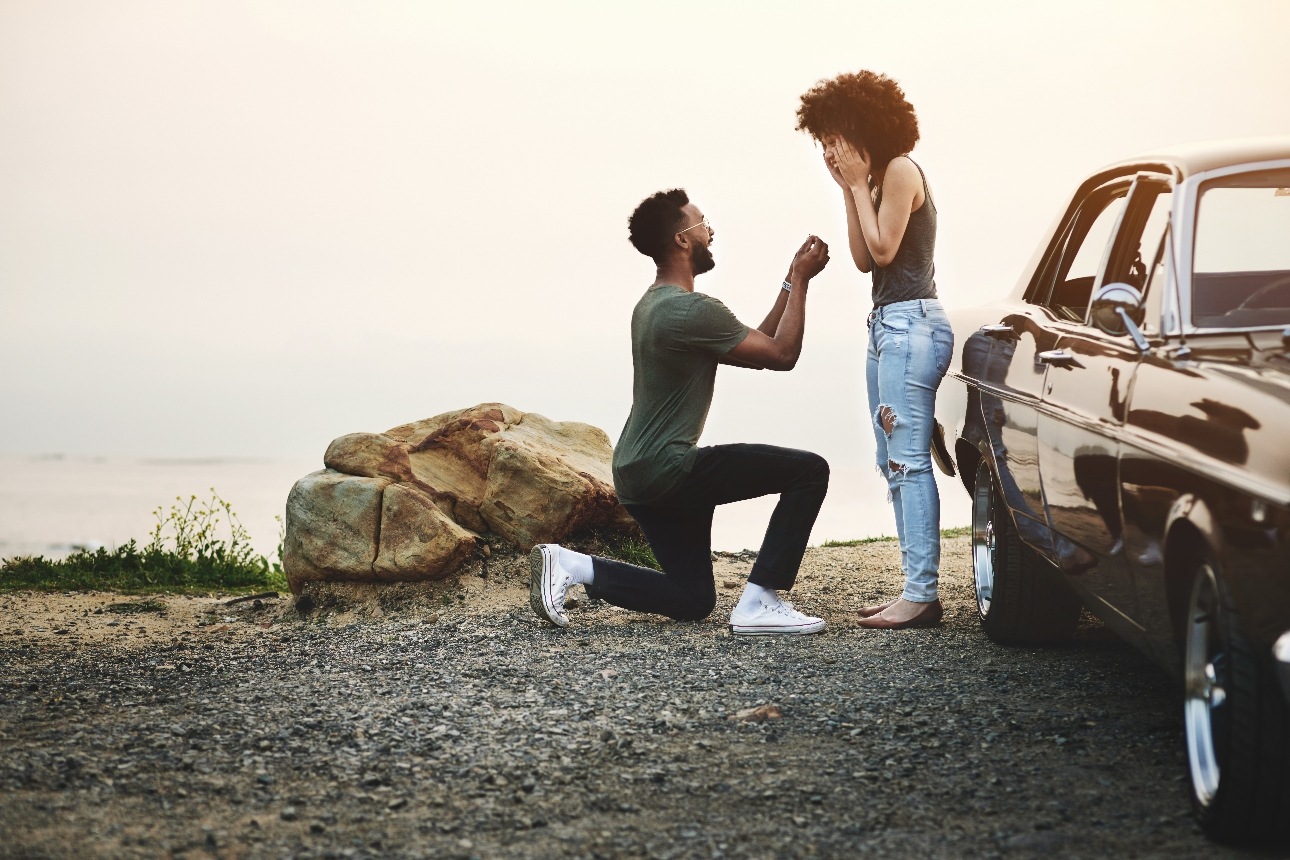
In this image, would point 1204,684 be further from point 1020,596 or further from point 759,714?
point 1020,596

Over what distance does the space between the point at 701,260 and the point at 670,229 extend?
0.24m

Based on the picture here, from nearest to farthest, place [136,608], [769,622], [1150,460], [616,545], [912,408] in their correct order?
[1150,460] → [912,408] → [769,622] → [616,545] → [136,608]

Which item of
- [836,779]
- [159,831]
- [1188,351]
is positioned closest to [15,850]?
[159,831]

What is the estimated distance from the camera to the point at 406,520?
743 centimetres

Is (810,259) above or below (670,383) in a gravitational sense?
above

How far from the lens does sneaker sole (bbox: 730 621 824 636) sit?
6.21 m

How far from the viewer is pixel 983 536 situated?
627 cm

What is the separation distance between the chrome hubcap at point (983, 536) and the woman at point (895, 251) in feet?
0.80

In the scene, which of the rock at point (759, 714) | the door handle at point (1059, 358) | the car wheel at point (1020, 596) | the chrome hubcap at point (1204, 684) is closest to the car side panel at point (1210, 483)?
the chrome hubcap at point (1204, 684)

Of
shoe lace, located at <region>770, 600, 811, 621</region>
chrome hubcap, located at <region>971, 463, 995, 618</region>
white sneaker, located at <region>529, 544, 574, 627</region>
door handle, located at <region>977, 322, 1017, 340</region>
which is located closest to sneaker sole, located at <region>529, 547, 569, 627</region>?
white sneaker, located at <region>529, 544, 574, 627</region>

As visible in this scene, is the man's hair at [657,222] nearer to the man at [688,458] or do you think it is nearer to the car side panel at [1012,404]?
the man at [688,458]

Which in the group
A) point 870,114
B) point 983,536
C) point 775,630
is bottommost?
point 775,630

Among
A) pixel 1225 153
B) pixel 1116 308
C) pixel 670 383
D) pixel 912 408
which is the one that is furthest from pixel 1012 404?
pixel 670 383

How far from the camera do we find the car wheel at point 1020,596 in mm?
5680
